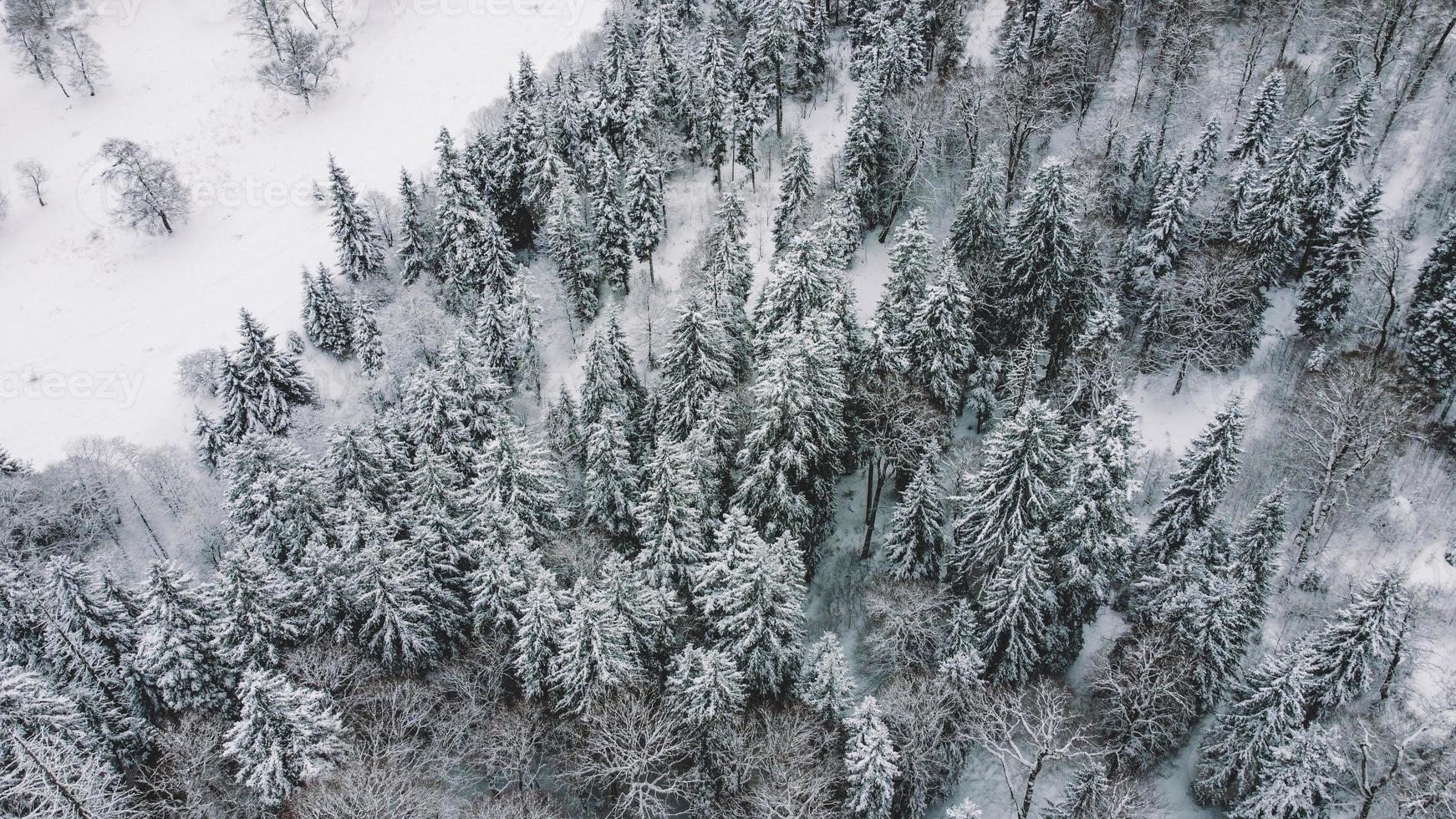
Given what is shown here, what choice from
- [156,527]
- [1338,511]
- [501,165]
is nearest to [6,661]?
[156,527]

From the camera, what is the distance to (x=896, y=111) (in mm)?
56719

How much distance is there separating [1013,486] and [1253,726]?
501 inches

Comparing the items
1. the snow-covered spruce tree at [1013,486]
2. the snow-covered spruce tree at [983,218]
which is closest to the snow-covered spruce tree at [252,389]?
the snow-covered spruce tree at [1013,486]

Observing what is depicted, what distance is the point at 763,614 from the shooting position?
34656mm

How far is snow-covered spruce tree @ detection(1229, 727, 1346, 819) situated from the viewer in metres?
30.9

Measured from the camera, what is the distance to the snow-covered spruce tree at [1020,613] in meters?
35.3

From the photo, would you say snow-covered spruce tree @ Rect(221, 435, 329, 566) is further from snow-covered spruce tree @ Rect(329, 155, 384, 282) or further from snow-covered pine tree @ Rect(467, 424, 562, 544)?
snow-covered spruce tree @ Rect(329, 155, 384, 282)

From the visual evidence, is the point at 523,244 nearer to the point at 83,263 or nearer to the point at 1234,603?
the point at 83,263

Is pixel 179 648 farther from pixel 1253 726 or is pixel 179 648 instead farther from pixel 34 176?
pixel 34 176

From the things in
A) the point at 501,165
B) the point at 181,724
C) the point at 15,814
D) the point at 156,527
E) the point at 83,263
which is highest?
the point at 501,165

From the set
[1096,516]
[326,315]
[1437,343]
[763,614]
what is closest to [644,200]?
[326,315]

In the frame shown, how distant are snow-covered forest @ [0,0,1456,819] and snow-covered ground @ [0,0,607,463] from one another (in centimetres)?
47

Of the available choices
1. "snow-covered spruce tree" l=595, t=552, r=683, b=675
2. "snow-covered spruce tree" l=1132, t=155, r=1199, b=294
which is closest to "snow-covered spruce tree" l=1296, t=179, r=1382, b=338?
"snow-covered spruce tree" l=1132, t=155, r=1199, b=294

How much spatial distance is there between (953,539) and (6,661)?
4480 cm
